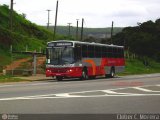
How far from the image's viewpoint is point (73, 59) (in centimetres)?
3931

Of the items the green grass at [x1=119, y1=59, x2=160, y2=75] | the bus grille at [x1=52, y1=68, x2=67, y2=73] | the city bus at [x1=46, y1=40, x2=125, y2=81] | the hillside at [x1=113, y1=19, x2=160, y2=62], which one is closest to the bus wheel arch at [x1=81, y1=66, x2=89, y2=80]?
the city bus at [x1=46, y1=40, x2=125, y2=81]

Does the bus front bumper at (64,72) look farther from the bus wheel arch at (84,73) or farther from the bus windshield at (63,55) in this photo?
the bus wheel arch at (84,73)

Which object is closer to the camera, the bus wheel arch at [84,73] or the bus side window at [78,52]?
the bus side window at [78,52]

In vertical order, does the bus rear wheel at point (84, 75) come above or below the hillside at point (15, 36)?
below

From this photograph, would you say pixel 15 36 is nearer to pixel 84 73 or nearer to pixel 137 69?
pixel 137 69

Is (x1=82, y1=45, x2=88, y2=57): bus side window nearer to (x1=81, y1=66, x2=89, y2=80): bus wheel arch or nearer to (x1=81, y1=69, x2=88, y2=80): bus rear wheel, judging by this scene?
(x1=81, y1=66, x2=89, y2=80): bus wheel arch

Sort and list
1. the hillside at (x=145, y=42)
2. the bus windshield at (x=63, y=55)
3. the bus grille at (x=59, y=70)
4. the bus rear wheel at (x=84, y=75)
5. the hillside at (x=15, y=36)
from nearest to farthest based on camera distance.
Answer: the bus windshield at (x=63, y=55) < the bus grille at (x=59, y=70) < the bus rear wheel at (x=84, y=75) < the hillside at (x=15, y=36) < the hillside at (x=145, y=42)

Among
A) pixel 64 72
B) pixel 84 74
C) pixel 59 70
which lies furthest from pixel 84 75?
Answer: pixel 59 70

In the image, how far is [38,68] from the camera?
51.0 m

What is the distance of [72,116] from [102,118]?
891 mm

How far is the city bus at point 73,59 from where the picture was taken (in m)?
39.3

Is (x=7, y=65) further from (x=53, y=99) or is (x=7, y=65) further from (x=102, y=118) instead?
(x=102, y=118)

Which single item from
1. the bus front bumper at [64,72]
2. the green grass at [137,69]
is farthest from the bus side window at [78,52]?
the green grass at [137,69]

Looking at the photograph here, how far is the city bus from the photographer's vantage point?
129 feet
